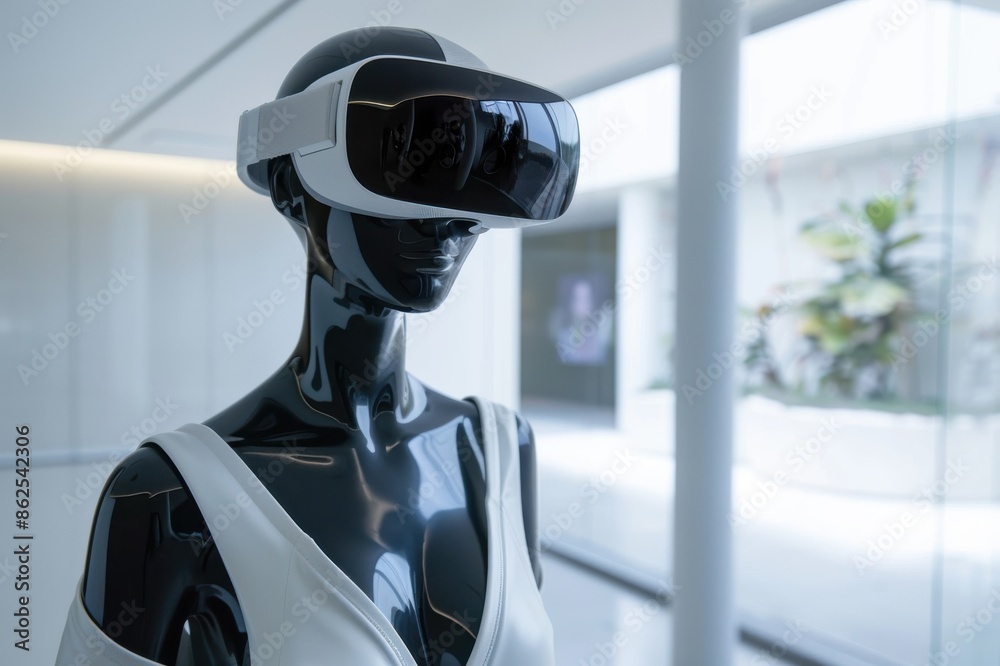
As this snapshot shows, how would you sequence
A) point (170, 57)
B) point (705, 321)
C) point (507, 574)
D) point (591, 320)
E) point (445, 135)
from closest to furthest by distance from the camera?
point (445, 135)
point (507, 574)
point (170, 57)
point (705, 321)
point (591, 320)

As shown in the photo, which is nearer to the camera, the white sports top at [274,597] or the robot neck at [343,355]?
the white sports top at [274,597]

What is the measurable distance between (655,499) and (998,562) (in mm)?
3420

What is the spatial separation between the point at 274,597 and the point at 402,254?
16.4 inches

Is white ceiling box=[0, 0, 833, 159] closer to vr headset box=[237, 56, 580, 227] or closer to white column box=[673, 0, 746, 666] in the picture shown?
white column box=[673, 0, 746, 666]

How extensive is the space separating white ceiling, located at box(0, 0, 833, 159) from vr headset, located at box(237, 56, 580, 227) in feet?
3.27

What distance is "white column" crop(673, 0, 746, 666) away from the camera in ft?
8.90

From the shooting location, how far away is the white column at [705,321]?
271cm

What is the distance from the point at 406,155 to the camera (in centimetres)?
86

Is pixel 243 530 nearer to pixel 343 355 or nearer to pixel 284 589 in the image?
pixel 284 589

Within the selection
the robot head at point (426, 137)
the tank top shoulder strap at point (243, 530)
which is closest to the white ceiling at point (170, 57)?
the robot head at point (426, 137)

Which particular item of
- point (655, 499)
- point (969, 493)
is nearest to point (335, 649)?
point (969, 493)

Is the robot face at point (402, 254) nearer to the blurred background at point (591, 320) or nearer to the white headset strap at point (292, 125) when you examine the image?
the white headset strap at point (292, 125)

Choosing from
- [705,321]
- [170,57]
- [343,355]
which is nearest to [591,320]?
[705,321]

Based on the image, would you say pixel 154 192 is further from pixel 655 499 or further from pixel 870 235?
pixel 870 235
